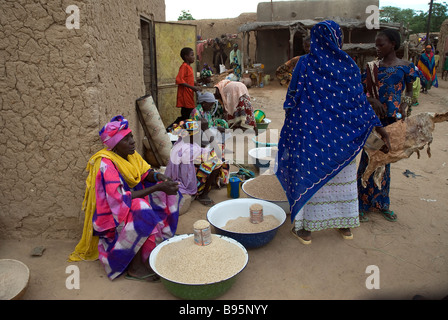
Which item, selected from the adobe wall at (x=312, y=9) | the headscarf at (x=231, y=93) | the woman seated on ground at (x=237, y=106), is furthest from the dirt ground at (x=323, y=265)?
the adobe wall at (x=312, y=9)

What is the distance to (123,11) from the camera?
3.82 m

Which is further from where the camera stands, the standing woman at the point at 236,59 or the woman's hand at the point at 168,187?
the standing woman at the point at 236,59

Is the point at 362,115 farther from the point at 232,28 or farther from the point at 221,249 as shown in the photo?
the point at 232,28

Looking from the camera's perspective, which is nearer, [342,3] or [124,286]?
[124,286]

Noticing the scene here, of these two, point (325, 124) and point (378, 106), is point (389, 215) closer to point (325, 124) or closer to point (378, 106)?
point (378, 106)

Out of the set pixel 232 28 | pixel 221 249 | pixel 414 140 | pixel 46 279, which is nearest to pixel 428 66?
pixel 232 28

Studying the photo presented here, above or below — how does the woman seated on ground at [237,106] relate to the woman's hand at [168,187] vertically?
above

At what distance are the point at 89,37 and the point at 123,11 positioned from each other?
45.1 inches

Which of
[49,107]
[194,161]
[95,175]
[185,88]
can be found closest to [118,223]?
[95,175]

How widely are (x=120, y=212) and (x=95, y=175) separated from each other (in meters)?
0.35

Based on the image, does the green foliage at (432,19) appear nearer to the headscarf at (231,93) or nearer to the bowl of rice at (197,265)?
the headscarf at (231,93)

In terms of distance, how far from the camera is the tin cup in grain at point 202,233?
265 centimetres

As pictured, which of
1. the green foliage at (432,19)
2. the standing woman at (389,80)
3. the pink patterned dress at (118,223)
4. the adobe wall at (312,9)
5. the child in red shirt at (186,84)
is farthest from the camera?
the green foliage at (432,19)

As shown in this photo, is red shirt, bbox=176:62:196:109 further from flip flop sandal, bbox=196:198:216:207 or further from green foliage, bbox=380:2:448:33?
green foliage, bbox=380:2:448:33
